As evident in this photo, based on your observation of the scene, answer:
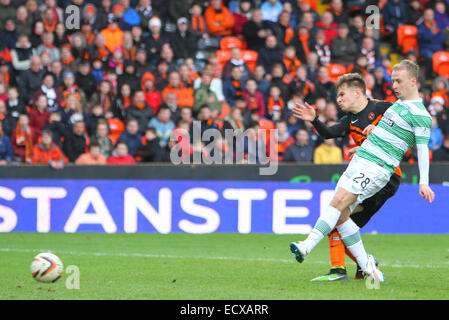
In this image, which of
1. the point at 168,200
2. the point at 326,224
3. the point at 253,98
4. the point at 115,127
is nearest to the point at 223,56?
the point at 253,98

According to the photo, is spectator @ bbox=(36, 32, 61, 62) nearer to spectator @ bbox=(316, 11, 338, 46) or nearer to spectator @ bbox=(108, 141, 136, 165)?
spectator @ bbox=(108, 141, 136, 165)

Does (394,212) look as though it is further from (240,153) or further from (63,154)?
(63,154)

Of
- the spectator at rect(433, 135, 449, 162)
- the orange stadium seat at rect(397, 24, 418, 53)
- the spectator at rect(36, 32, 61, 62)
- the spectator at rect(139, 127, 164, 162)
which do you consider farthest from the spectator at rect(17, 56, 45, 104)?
the orange stadium seat at rect(397, 24, 418, 53)

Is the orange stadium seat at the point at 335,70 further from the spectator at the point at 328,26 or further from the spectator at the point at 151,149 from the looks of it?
the spectator at the point at 151,149

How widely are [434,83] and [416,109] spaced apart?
1093 cm

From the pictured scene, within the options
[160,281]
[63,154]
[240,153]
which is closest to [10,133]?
[63,154]

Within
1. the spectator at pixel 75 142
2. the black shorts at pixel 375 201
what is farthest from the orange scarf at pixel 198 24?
the black shorts at pixel 375 201

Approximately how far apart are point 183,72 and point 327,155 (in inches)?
135

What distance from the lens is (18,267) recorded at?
353 inches

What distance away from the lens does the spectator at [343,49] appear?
712 inches

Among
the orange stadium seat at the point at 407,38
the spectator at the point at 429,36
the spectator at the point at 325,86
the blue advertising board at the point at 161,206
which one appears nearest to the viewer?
the blue advertising board at the point at 161,206

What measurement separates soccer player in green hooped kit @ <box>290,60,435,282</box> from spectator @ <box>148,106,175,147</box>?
7.88 meters

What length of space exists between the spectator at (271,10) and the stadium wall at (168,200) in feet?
18.4
